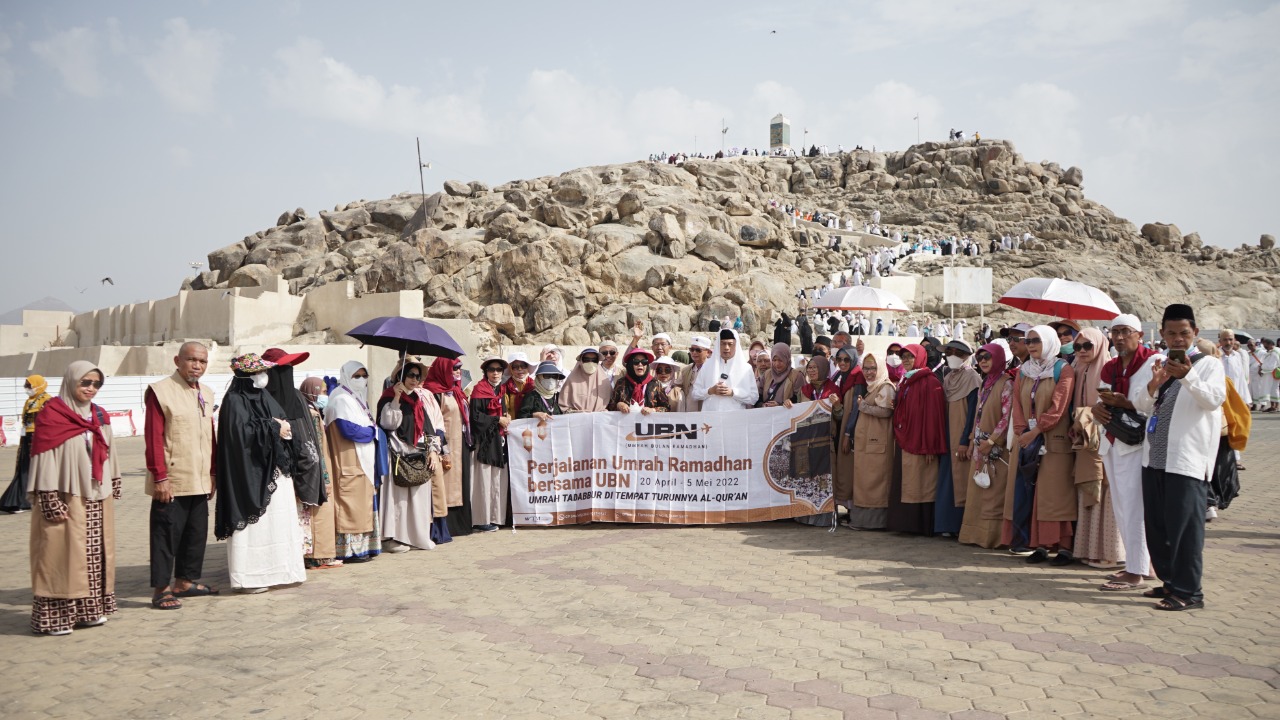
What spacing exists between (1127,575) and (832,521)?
268 cm

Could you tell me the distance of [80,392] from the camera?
520 cm

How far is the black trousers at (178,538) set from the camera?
18.4 ft

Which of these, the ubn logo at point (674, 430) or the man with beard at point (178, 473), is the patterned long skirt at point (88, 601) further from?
the ubn logo at point (674, 430)

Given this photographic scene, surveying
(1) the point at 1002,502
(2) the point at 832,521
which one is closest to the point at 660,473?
(2) the point at 832,521

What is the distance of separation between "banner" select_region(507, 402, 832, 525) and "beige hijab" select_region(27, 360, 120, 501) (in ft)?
12.2

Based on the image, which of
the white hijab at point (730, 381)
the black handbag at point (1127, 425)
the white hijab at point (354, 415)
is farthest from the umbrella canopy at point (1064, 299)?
the white hijab at point (354, 415)

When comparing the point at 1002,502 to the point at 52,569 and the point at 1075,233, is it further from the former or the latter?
the point at 1075,233

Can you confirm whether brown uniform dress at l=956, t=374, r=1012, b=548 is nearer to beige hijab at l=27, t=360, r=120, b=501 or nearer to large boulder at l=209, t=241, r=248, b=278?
beige hijab at l=27, t=360, r=120, b=501

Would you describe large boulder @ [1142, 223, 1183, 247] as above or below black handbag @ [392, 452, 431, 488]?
above

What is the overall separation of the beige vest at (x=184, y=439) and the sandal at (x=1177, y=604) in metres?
6.00

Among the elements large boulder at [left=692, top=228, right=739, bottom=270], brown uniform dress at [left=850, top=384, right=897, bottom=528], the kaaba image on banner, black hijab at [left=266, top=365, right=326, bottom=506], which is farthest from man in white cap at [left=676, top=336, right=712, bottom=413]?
large boulder at [left=692, top=228, right=739, bottom=270]

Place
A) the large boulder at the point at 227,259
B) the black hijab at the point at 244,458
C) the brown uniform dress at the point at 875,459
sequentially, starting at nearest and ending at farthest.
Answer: the black hijab at the point at 244,458, the brown uniform dress at the point at 875,459, the large boulder at the point at 227,259

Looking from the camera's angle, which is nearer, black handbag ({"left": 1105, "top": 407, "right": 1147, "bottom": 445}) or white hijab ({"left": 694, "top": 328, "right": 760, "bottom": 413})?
black handbag ({"left": 1105, "top": 407, "right": 1147, "bottom": 445})

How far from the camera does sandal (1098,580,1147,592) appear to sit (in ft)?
18.4
